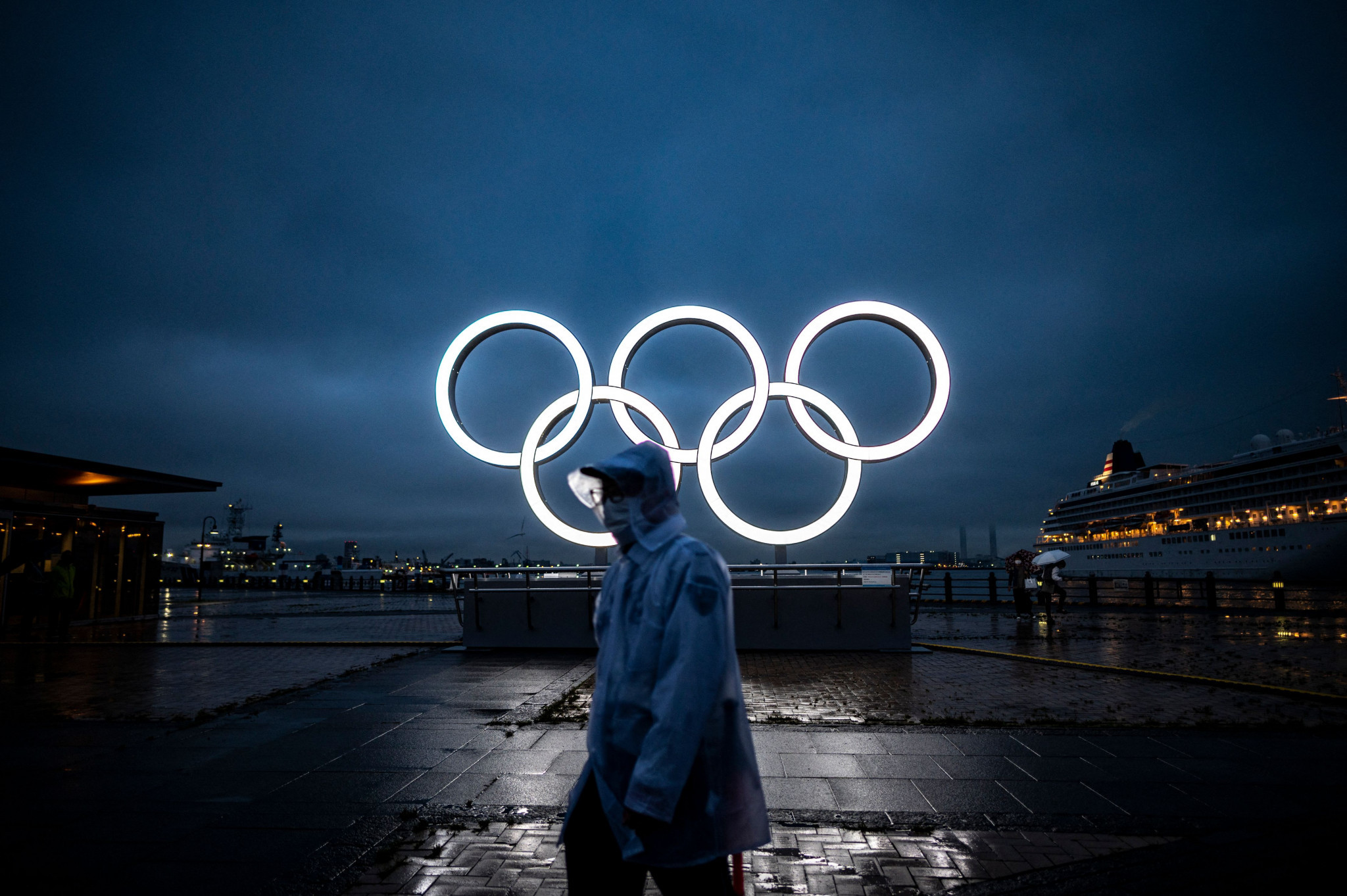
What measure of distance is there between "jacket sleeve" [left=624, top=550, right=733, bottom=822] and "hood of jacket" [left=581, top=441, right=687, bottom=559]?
23 cm

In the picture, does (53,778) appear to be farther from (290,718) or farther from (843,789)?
(843,789)

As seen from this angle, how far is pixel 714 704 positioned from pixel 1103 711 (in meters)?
6.68

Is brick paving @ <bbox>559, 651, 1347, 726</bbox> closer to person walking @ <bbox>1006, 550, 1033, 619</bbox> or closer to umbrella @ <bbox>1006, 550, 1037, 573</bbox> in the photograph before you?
person walking @ <bbox>1006, 550, 1033, 619</bbox>

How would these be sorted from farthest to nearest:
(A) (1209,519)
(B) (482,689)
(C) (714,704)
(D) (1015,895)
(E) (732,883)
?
(A) (1209,519), (B) (482,689), (D) (1015,895), (E) (732,883), (C) (714,704)

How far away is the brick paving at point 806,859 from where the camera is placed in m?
3.42

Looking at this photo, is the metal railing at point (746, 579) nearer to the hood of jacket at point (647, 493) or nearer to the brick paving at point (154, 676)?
the brick paving at point (154, 676)

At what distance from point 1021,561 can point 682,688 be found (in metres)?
20.8

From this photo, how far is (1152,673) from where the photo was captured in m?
8.97

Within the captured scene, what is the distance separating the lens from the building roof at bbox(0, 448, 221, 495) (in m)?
16.1

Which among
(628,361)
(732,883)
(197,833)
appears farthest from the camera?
(628,361)

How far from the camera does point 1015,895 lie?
3.29 meters

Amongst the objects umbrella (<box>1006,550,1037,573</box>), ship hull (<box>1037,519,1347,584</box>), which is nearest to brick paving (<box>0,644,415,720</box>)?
umbrella (<box>1006,550,1037,573</box>)

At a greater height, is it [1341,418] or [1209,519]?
[1341,418]

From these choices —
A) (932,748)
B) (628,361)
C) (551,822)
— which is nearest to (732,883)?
(551,822)
